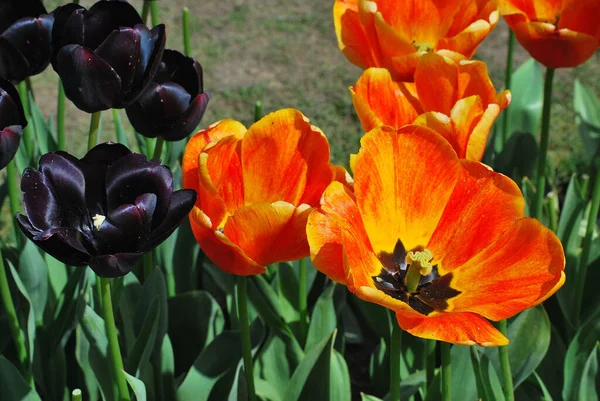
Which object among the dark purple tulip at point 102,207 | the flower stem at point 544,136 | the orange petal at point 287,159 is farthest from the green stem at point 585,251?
the dark purple tulip at point 102,207

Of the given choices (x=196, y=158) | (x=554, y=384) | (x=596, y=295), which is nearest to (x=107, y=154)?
(x=196, y=158)

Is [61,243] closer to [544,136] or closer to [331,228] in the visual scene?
[331,228]

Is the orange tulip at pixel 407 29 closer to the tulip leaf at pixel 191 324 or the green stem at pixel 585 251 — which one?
the green stem at pixel 585 251

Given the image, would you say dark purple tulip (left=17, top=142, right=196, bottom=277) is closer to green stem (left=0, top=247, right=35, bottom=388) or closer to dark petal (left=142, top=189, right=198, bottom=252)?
dark petal (left=142, top=189, right=198, bottom=252)

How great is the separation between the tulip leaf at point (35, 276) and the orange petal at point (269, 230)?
59 cm

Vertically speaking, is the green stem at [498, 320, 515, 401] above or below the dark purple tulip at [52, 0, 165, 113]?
below

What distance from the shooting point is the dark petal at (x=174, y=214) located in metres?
0.95

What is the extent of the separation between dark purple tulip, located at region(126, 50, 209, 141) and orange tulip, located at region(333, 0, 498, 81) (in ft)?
0.90

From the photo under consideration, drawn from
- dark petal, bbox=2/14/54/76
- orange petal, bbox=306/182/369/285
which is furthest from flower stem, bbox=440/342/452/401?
dark petal, bbox=2/14/54/76

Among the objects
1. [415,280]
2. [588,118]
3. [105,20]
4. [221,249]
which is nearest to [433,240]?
[415,280]

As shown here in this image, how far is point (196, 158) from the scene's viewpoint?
1067 mm

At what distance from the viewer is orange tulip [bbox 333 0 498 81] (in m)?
1.23

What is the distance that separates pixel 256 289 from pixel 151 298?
204 mm

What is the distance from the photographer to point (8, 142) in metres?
1.04
